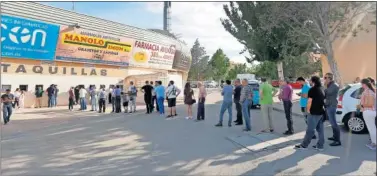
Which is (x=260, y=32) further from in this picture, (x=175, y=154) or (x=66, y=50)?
(x=66, y=50)

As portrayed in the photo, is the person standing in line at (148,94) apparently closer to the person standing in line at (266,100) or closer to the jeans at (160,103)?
the jeans at (160,103)

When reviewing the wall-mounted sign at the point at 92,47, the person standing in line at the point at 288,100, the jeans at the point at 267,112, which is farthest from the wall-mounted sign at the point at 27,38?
the person standing in line at the point at 288,100

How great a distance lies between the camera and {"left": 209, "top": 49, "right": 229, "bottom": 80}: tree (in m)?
68.5

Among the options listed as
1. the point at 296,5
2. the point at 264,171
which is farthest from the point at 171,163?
the point at 296,5

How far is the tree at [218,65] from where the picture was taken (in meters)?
68.5

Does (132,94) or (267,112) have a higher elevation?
(132,94)

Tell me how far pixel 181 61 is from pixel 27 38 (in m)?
17.9

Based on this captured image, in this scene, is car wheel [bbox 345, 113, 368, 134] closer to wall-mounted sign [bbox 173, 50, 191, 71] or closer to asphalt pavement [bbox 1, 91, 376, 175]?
asphalt pavement [bbox 1, 91, 376, 175]

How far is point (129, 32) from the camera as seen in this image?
25531 millimetres

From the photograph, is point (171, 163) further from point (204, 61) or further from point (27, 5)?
point (204, 61)

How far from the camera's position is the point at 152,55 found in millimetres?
28406

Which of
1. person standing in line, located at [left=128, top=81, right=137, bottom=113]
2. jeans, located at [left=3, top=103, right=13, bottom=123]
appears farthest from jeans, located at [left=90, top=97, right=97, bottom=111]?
jeans, located at [left=3, top=103, right=13, bottom=123]

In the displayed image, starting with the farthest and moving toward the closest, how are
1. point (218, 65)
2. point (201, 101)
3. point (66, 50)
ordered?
point (218, 65)
point (66, 50)
point (201, 101)

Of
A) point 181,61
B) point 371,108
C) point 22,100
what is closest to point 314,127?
point 371,108
